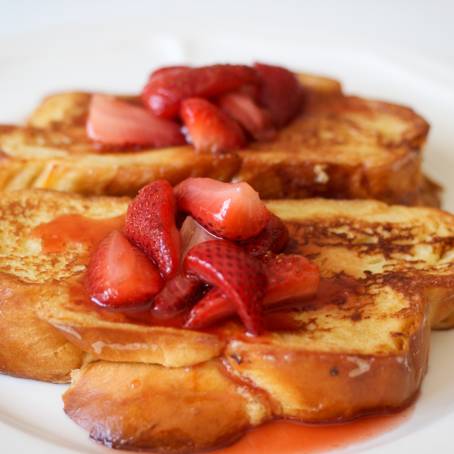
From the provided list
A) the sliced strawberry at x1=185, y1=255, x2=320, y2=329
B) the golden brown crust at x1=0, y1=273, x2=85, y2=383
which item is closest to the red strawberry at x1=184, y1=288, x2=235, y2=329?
the sliced strawberry at x1=185, y1=255, x2=320, y2=329

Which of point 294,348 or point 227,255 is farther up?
point 227,255

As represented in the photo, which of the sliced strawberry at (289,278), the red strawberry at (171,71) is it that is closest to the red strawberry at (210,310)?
the sliced strawberry at (289,278)

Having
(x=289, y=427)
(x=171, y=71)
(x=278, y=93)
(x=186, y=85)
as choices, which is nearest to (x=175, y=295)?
(x=289, y=427)

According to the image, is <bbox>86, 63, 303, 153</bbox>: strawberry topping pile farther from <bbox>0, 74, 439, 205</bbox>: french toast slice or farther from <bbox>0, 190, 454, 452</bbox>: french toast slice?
<bbox>0, 190, 454, 452</bbox>: french toast slice

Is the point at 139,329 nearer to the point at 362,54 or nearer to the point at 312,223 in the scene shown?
the point at 312,223

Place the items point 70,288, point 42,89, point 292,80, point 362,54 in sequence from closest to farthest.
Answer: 1. point 70,288
2. point 292,80
3. point 42,89
4. point 362,54

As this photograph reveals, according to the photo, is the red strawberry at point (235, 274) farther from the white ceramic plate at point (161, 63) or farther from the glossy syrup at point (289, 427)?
the white ceramic plate at point (161, 63)

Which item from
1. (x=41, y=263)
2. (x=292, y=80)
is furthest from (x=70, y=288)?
(x=292, y=80)
